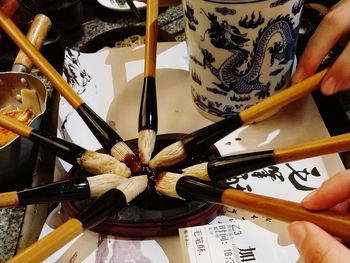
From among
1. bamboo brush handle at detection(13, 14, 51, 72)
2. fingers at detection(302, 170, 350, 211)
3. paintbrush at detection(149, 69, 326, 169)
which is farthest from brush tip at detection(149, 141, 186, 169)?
bamboo brush handle at detection(13, 14, 51, 72)

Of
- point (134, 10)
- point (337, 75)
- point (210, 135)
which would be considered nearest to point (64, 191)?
point (210, 135)

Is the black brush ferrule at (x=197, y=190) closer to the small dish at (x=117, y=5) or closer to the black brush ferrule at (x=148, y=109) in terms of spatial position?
the black brush ferrule at (x=148, y=109)

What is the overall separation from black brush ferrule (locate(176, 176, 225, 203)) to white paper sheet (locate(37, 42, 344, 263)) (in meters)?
0.07

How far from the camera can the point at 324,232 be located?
42cm

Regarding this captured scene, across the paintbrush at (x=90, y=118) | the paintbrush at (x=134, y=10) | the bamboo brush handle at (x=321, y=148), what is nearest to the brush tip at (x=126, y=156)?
the paintbrush at (x=90, y=118)

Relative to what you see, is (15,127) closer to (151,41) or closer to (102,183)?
(102,183)

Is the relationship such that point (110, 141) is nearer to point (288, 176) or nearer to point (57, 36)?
point (288, 176)

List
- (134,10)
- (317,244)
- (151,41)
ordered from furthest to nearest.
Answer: (134,10) → (151,41) → (317,244)

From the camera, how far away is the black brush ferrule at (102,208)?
0.52 m

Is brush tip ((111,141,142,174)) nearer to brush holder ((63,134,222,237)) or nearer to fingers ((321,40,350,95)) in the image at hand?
brush holder ((63,134,222,237))

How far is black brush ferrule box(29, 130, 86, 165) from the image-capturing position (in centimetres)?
63

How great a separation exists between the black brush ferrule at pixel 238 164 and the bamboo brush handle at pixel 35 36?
0.41m

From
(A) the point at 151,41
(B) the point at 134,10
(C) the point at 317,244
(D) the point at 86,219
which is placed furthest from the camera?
(B) the point at 134,10

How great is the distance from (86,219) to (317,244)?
0.27 meters
